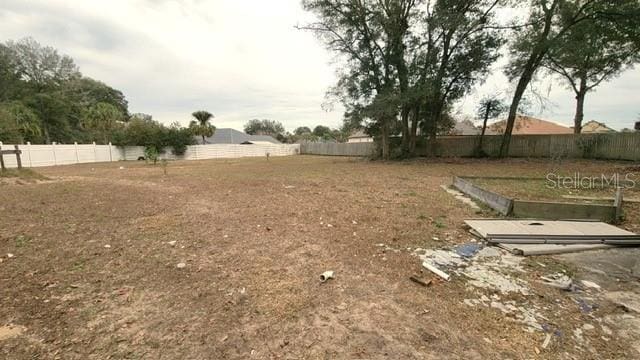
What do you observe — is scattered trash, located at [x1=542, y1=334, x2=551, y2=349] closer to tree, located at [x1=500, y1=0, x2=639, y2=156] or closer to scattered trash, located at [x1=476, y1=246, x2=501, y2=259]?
scattered trash, located at [x1=476, y1=246, x2=501, y2=259]

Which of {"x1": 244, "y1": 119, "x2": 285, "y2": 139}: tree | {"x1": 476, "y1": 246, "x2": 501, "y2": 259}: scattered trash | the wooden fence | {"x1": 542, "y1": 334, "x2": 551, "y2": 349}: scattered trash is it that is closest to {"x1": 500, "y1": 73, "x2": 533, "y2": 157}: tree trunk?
the wooden fence

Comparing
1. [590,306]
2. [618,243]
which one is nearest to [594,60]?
Result: [618,243]

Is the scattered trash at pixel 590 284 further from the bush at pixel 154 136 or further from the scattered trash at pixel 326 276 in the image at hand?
the bush at pixel 154 136

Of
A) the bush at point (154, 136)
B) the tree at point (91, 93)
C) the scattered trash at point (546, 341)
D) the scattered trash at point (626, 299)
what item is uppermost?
the tree at point (91, 93)

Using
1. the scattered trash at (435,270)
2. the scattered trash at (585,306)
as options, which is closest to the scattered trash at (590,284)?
the scattered trash at (585,306)

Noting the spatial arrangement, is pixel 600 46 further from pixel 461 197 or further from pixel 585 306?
pixel 585 306

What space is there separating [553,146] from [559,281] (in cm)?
1614

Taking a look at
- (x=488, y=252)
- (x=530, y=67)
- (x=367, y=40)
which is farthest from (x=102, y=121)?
(x=530, y=67)

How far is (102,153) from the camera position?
67.9 ft

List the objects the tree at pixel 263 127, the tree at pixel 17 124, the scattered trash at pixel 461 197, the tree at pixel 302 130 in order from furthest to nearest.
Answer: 1. the tree at pixel 302 130
2. the tree at pixel 263 127
3. the tree at pixel 17 124
4. the scattered trash at pixel 461 197

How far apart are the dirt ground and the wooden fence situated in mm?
12032

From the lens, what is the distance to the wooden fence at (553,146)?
1268cm

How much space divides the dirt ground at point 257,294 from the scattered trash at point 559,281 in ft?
0.24

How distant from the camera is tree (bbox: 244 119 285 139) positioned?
2501 inches
